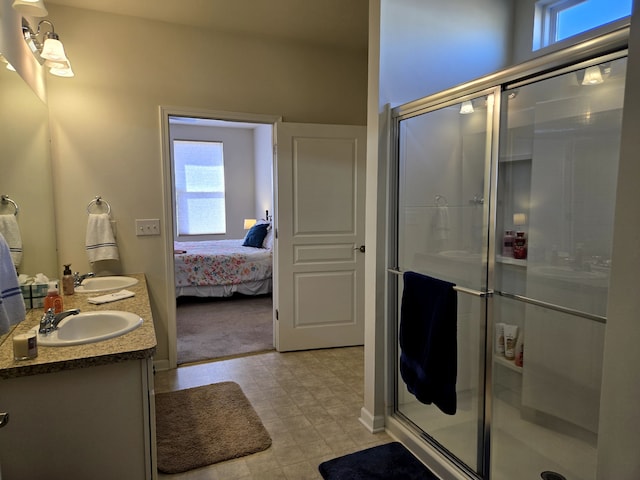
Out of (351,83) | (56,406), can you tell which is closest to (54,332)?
(56,406)

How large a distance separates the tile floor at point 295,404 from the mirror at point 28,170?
4.05 feet

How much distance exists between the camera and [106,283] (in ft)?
9.28

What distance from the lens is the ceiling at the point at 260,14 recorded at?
2775mm

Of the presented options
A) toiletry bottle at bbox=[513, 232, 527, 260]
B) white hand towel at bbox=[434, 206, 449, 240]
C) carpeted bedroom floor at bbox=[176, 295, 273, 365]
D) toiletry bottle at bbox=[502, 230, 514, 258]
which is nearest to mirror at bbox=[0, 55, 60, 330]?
carpeted bedroom floor at bbox=[176, 295, 273, 365]

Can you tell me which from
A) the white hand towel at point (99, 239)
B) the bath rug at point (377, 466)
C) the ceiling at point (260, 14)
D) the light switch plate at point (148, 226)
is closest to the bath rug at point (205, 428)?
the bath rug at point (377, 466)

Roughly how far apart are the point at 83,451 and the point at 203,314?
3422mm

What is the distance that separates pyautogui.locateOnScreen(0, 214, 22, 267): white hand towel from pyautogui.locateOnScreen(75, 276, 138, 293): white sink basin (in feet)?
2.18

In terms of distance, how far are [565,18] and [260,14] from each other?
6.85ft

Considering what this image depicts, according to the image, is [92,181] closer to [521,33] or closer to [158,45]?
[158,45]

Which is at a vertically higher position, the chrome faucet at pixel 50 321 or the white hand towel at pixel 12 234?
the white hand towel at pixel 12 234

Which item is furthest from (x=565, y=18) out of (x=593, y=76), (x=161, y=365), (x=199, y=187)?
(x=199, y=187)

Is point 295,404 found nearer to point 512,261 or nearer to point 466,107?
point 512,261

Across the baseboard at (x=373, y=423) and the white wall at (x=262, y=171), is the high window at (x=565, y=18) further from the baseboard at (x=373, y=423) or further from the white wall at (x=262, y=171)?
the white wall at (x=262, y=171)

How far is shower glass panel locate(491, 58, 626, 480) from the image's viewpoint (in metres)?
2.02
